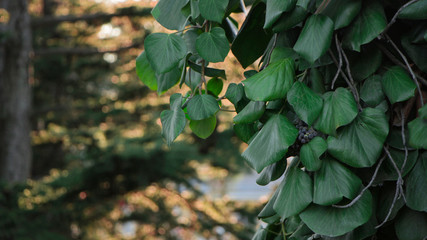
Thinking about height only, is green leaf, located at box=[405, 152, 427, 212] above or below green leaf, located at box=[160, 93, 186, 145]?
below

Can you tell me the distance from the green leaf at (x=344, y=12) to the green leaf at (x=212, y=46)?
0.12 m

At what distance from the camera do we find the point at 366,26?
0.52m

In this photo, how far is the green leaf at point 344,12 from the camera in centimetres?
52

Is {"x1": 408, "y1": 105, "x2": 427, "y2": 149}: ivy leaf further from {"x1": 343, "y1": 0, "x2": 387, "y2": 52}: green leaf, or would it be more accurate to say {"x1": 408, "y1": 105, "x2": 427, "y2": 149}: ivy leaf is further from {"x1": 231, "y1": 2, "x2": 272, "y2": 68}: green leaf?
{"x1": 231, "y1": 2, "x2": 272, "y2": 68}: green leaf

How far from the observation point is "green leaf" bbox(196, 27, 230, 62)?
1.88ft

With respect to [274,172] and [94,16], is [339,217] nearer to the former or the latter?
[274,172]

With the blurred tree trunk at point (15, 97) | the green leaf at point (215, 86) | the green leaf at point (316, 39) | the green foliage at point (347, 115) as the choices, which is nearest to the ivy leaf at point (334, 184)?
the green foliage at point (347, 115)

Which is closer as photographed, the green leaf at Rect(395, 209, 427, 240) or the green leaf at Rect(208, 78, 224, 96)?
the green leaf at Rect(395, 209, 427, 240)

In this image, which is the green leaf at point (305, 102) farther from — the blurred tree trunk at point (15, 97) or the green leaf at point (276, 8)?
the blurred tree trunk at point (15, 97)

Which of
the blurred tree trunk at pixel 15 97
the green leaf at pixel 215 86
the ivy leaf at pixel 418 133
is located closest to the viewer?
the ivy leaf at pixel 418 133

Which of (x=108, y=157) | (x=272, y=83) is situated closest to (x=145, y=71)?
(x=272, y=83)

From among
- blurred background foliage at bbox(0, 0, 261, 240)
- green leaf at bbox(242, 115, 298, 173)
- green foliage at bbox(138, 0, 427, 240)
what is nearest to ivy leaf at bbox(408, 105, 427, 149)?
green foliage at bbox(138, 0, 427, 240)

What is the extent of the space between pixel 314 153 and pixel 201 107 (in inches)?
5.6

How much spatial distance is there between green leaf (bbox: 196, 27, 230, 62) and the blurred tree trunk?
439 centimetres
